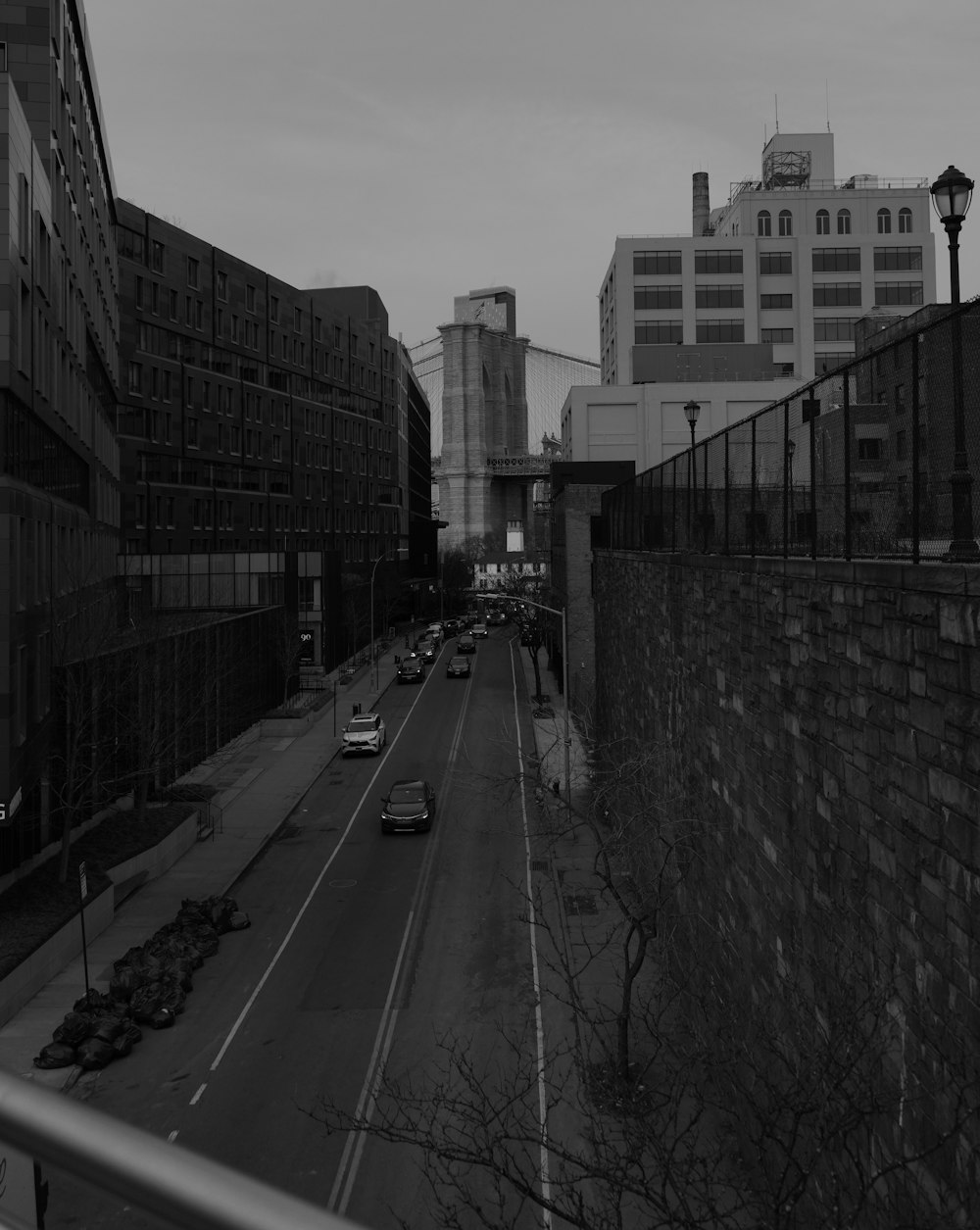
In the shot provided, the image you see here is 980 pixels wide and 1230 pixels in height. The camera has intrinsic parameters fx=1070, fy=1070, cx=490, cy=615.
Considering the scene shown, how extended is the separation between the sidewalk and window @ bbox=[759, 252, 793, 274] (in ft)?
A: 137

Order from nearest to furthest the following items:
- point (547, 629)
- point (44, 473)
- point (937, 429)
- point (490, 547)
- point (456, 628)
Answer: point (937, 429), point (44, 473), point (547, 629), point (456, 628), point (490, 547)

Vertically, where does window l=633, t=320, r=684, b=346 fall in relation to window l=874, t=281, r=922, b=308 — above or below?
below

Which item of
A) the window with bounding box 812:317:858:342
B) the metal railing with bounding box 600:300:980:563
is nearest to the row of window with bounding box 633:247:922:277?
the window with bounding box 812:317:858:342

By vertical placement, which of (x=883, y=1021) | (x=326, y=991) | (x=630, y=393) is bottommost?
(x=326, y=991)

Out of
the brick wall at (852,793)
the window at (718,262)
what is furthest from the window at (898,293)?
the brick wall at (852,793)

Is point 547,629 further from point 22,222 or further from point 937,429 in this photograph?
point 937,429

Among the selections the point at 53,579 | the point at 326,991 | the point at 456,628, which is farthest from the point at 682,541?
the point at 456,628

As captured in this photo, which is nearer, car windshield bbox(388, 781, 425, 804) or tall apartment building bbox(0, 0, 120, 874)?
tall apartment building bbox(0, 0, 120, 874)

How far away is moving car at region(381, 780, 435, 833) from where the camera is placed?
104 ft

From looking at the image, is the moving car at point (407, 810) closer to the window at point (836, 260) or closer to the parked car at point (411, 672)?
the parked car at point (411, 672)

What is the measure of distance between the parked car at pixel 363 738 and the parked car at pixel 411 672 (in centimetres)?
2029

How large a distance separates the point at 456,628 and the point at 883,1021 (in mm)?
99809

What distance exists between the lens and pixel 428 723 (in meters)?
51.2

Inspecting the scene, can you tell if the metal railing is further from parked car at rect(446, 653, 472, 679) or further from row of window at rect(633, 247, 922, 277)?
row of window at rect(633, 247, 922, 277)
